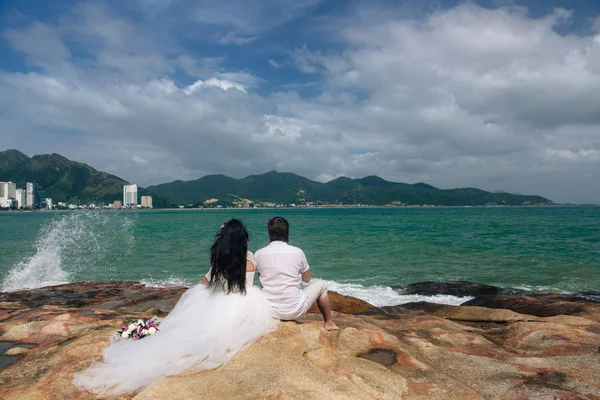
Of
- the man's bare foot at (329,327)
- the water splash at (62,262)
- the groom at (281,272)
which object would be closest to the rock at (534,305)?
the man's bare foot at (329,327)

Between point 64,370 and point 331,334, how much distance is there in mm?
4328

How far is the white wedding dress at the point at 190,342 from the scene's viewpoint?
514cm

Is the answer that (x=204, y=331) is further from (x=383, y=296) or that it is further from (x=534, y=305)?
(x=383, y=296)

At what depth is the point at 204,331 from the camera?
5598 mm

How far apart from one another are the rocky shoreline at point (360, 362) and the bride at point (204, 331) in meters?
0.20

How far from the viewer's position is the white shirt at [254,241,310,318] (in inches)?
261

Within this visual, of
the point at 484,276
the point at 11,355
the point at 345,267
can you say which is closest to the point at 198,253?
the point at 345,267

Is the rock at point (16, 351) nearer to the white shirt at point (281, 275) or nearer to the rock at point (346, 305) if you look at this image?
the white shirt at point (281, 275)

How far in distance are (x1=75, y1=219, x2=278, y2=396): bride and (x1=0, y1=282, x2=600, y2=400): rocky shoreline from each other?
0.20m

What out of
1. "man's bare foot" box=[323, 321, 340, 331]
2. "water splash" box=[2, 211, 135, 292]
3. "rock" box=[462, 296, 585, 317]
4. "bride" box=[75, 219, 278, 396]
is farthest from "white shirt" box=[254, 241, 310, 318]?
"water splash" box=[2, 211, 135, 292]

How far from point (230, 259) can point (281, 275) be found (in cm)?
108

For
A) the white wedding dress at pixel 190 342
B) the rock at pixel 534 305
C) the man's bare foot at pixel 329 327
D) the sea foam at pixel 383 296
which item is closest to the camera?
the white wedding dress at pixel 190 342

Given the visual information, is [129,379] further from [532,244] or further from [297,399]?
[532,244]

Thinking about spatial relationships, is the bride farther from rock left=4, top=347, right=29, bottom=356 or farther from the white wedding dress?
rock left=4, top=347, right=29, bottom=356
